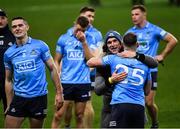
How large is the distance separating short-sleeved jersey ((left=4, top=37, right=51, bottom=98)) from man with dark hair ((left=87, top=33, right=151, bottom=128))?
1.68m

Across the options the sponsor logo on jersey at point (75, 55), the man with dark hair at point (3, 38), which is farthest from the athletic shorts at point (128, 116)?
the man with dark hair at point (3, 38)

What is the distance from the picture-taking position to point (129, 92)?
44.9 feet

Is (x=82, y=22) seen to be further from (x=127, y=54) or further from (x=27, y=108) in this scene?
(x=127, y=54)

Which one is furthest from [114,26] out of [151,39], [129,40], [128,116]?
[128,116]

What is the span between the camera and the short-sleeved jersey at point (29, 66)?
49.1 ft

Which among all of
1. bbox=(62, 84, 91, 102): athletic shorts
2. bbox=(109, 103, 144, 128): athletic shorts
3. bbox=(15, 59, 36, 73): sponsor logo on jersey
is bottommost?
Result: bbox=(109, 103, 144, 128): athletic shorts

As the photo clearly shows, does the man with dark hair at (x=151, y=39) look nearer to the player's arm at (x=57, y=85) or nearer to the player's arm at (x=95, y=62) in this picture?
the player's arm at (x=57, y=85)

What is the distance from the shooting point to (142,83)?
13.8 m

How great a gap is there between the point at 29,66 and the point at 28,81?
0.89ft

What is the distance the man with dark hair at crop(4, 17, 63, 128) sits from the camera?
14.9 m

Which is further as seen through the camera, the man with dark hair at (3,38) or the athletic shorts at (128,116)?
the man with dark hair at (3,38)

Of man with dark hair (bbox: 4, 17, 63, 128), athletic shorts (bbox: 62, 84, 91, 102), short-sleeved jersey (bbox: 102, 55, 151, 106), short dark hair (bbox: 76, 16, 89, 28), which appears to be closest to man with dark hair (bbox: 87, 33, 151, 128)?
short-sleeved jersey (bbox: 102, 55, 151, 106)

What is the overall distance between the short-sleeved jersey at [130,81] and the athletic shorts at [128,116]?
8 cm

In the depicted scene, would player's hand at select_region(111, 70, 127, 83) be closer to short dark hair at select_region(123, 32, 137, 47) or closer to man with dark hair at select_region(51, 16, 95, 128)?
short dark hair at select_region(123, 32, 137, 47)
